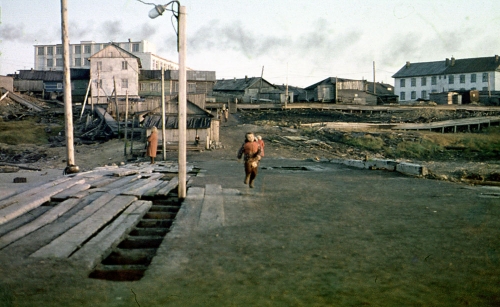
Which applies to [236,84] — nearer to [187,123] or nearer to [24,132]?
[24,132]

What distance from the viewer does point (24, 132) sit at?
39312 mm

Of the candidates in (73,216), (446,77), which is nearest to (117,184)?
(73,216)

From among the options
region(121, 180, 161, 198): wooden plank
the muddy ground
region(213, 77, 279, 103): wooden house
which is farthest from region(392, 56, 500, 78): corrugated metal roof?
region(121, 180, 161, 198): wooden plank

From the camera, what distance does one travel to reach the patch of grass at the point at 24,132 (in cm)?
3672

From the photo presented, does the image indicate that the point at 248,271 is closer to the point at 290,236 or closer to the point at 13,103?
the point at 290,236

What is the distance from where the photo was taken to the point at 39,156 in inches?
1145

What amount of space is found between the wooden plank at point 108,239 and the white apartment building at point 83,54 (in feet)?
293

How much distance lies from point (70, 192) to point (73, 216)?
2.17m

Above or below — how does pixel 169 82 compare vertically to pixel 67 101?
above

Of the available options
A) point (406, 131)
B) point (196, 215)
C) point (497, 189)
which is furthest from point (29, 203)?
point (406, 131)

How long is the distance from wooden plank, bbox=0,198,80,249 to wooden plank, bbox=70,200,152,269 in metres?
0.97

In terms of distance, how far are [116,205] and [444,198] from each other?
7457mm

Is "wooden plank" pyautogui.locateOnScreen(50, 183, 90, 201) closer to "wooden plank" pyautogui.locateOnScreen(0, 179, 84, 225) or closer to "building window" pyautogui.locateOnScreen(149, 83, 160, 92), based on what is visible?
"wooden plank" pyautogui.locateOnScreen(0, 179, 84, 225)

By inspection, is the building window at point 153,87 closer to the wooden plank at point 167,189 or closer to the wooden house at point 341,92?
→ the wooden house at point 341,92
